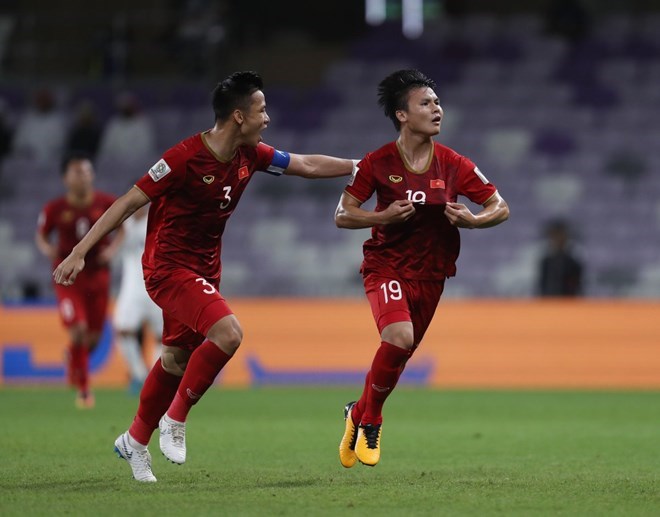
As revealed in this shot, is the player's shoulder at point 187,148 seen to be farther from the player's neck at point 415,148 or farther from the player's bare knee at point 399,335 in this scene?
the player's bare knee at point 399,335

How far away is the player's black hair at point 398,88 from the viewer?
A: 814cm

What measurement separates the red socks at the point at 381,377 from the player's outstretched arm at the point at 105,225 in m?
1.71

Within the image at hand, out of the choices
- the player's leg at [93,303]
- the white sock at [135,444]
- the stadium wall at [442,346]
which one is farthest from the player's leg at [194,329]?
the stadium wall at [442,346]

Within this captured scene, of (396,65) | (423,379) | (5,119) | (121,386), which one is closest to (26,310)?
(121,386)

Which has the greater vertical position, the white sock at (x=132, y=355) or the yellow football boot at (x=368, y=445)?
the yellow football boot at (x=368, y=445)

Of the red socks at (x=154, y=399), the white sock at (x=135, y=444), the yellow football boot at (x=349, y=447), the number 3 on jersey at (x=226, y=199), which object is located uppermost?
the number 3 on jersey at (x=226, y=199)

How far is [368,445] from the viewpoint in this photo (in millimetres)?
7809

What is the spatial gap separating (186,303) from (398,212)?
1341 mm

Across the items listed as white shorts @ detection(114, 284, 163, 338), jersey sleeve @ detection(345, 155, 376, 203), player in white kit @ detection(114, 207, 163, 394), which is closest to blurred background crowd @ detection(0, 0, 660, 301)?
player in white kit @ detection(114, 207, 163, 394)

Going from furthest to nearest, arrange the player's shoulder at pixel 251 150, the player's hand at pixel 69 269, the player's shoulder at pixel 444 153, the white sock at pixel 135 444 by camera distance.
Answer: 1. the player's shoulder at pixel 444 153
2. the player's shoulder at pixel 251 150
3. the white sock at pixel 135 444
4. the player's hand at pixel 69 269

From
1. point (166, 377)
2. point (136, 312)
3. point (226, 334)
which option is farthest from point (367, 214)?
point (136, 312)

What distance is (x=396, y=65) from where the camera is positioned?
2297 cm

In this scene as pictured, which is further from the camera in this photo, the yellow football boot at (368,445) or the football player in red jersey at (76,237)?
the football player in red jersey at (76,237)

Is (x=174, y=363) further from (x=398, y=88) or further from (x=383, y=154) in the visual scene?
(x=398, y=88)
